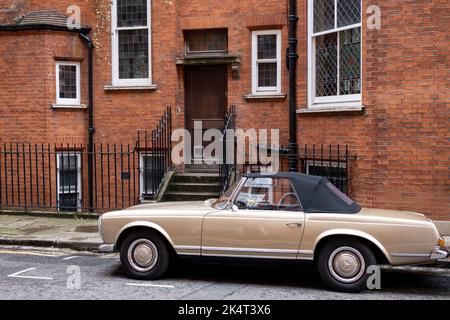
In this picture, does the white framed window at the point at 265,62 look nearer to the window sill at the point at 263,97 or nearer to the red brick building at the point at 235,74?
the red brick building at the point at 235,74

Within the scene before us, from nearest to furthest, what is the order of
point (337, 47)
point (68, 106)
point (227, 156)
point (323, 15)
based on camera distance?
1. point (337, 47)
2. point (323, 15)
3. point (227, 156)
4. point (68, 106)

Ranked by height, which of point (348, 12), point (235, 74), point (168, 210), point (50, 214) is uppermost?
point (348, 12)

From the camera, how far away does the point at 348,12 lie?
431 inches

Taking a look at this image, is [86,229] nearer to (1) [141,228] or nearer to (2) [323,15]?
(1) [141,228]

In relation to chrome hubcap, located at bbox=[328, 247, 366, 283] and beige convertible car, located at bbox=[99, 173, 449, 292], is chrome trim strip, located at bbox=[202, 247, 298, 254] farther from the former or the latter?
chrome hubcap, located at bbox=[328, 247, 366, 283]

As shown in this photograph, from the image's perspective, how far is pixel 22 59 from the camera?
13.3 meters

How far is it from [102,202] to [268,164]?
12.9 ft

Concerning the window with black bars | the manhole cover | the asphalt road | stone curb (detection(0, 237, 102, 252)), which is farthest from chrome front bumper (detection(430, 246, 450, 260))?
the manhole cover

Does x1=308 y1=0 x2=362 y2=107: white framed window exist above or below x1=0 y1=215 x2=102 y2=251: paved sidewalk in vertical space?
above

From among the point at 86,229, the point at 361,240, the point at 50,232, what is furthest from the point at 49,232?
the point at 361,240

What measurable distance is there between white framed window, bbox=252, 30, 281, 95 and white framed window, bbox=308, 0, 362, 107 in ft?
3.47

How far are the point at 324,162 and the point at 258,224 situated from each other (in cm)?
496

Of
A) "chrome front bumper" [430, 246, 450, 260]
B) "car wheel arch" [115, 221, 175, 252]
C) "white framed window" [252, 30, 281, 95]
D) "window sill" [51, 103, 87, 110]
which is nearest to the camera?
"chrome front bumper" [430, 246, 450, 260]

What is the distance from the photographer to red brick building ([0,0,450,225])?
32.3 ft
